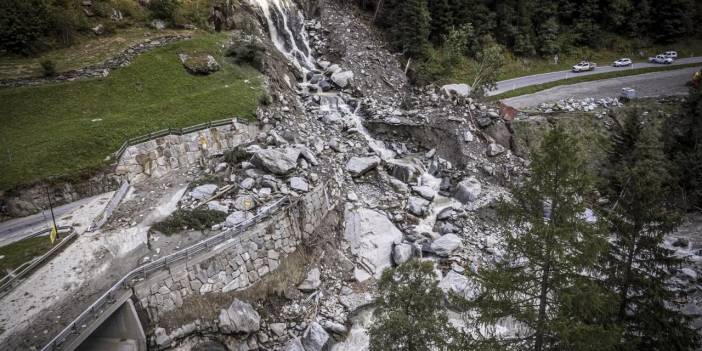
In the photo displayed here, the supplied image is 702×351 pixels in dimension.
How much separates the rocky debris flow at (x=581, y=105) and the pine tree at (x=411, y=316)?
3535 centimetres

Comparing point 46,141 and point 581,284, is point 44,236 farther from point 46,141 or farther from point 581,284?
point 581,284

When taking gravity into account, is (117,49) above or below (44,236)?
above

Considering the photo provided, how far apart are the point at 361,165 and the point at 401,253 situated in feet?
27.4

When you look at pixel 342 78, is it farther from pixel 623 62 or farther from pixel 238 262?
pixel 623 62

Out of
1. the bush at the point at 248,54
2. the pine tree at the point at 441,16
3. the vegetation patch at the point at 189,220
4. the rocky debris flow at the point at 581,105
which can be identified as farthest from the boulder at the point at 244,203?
the pine tree at the point at 441,16

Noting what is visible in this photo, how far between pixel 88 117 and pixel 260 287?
1810 cm

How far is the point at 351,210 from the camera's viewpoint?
92.2ft

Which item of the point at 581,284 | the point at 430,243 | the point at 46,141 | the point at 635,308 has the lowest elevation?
the point at 430,243

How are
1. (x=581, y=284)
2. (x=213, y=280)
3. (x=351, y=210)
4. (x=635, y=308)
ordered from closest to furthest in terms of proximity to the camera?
1. (x=581, y=284)
2. (x=635, y=308)
3. (x=213, y=280)
4. (x=351, y=210)

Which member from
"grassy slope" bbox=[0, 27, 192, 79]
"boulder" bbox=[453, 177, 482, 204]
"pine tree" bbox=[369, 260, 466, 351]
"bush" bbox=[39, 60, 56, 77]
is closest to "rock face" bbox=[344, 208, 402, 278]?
"boulder" bbox=[453, 177, 482, 204]

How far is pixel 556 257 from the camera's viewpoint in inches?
492

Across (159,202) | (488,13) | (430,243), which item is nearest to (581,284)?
(430,243)

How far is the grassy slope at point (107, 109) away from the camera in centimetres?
2467

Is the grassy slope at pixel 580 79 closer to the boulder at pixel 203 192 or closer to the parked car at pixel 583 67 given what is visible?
the parked car at pixel 583 67
